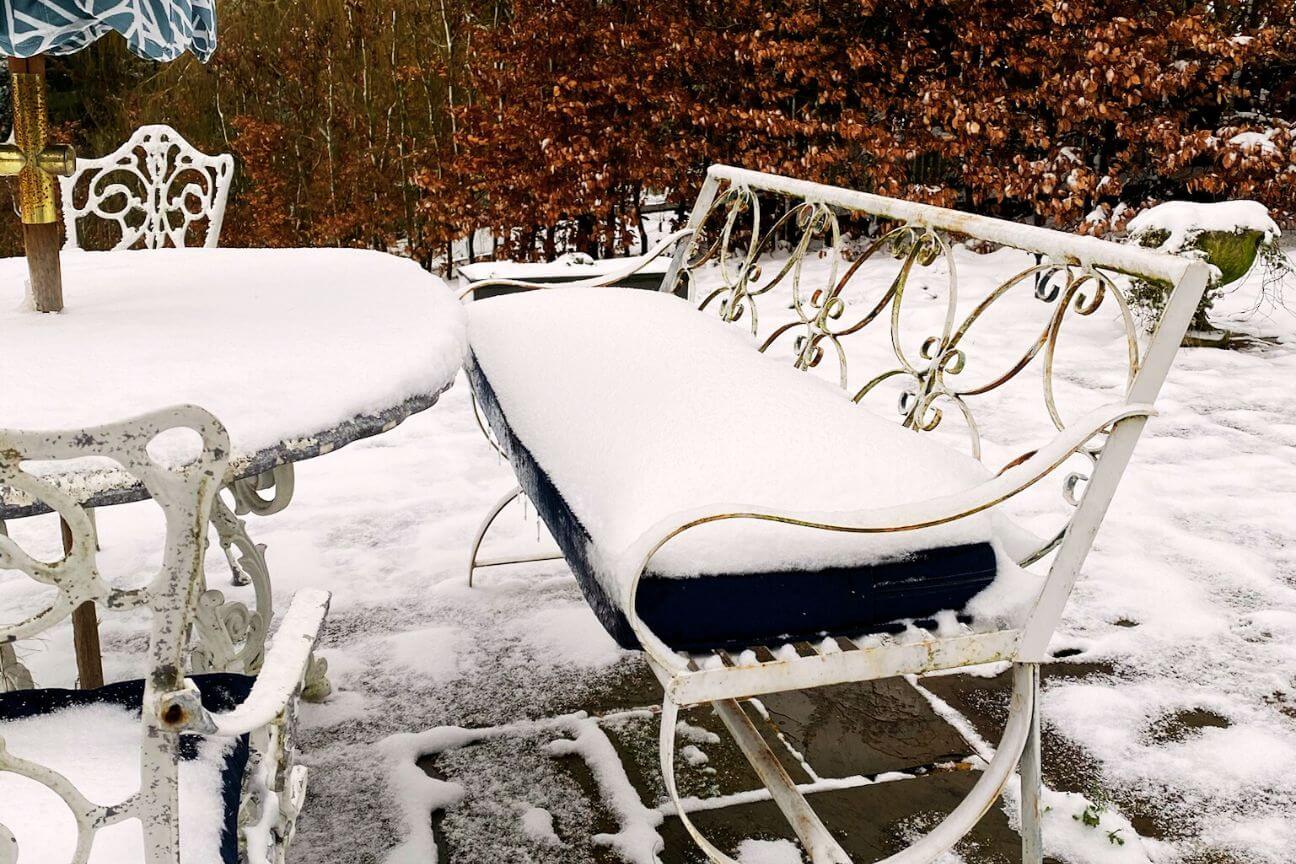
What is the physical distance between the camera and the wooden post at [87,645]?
2138 millimetres

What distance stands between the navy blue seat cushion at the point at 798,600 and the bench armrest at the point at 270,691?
1.35 feet

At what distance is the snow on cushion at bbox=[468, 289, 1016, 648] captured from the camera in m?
1.38

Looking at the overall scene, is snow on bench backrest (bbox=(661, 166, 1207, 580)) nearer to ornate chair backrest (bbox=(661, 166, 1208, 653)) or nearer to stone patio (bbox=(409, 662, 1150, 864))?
ornate chair backrest (bbox=(661, 166, 1208, 653))

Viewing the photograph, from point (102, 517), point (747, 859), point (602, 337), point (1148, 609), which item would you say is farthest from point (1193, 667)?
point (102, 517)

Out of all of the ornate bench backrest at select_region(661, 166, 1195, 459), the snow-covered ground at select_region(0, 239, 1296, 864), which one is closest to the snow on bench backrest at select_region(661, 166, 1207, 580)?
the ornate bench backrest at select_region(661, 166, 1195, 459)

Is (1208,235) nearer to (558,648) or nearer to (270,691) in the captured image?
(558,648)

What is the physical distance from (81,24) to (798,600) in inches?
52.4

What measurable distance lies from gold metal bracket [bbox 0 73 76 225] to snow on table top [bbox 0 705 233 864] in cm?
92

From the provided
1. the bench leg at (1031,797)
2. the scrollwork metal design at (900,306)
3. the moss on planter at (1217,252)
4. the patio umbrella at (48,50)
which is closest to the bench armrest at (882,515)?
the scrollwork metal design at (900,306)

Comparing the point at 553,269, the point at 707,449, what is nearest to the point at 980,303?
the point at 707,449

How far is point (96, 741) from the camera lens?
1205 mm

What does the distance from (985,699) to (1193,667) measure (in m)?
0.54

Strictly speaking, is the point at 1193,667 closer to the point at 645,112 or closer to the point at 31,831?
the point at 31,831

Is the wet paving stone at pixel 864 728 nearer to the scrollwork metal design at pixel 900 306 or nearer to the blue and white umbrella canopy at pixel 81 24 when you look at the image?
the scrollwork metal design at pixel 900 306
